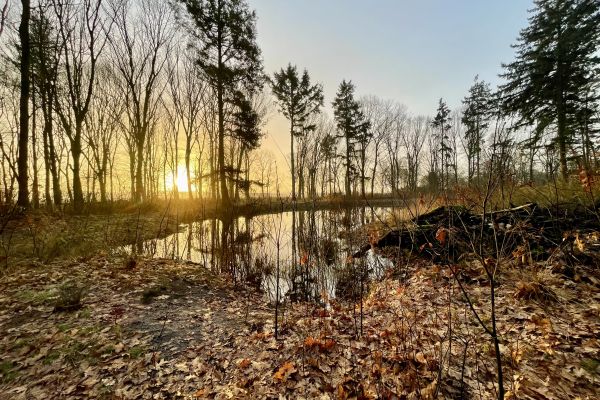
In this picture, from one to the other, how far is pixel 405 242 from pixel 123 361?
728 cm

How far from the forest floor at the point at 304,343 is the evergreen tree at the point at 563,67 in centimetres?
1501

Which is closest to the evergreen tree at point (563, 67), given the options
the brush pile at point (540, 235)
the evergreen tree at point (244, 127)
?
the brush pile at point (540, 235)

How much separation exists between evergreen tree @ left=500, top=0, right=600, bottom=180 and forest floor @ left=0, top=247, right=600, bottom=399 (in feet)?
49.3

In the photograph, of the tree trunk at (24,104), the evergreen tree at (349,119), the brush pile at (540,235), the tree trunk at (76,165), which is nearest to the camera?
the brush pile at (540,235)

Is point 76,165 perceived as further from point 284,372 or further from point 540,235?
point 540,235

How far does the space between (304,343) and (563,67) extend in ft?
70.8

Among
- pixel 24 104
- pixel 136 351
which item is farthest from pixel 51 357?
pixel 24 104

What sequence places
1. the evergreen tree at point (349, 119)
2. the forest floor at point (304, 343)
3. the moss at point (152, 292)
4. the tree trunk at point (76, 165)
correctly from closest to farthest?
the forest floor at point (304, 343), the moss at point (152, 292), the tree trunk at point (76, 165), the evergreen tree at point (349, 119)

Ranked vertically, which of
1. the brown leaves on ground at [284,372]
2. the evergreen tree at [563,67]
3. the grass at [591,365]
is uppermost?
the evergreen tree at [563,67]

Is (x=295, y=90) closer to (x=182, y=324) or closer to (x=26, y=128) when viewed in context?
(x=26, y=128)

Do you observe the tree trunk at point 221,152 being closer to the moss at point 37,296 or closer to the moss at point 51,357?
the moss at point 37,296

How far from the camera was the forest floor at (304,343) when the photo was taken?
9.07 feet

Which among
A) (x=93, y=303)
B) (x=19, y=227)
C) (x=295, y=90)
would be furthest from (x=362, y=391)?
(x=295, y=90)

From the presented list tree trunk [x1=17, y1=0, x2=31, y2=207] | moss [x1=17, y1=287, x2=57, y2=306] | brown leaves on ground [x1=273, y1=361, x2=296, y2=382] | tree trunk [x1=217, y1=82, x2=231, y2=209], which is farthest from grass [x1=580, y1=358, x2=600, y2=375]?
tree trunk [x1=217, y1=82, x2=231, y2=209]
